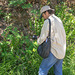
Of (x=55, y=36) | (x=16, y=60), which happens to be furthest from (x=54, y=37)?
(x=16, y=60)

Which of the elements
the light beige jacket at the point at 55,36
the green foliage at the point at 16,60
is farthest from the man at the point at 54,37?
the green foliage at the point at 16,60

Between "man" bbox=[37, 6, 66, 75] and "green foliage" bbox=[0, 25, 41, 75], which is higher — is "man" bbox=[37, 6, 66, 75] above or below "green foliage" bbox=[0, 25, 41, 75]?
above

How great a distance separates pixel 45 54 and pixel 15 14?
2.51 m

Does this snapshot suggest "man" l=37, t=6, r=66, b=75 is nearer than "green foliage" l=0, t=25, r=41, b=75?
Yes

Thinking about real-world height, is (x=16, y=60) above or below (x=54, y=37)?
below

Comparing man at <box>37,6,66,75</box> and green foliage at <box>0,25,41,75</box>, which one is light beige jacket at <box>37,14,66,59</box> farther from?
green foliage at <box>0,25,41,75</box>

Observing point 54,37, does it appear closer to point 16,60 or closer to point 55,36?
point 55,36

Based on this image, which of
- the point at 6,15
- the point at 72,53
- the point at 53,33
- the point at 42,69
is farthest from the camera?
the point at 6,15

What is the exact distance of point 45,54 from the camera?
168 cm

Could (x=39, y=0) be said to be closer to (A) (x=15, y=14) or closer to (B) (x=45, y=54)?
(A) (x=15, y=14)

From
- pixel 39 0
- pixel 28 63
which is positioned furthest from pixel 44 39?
pixel 39 0

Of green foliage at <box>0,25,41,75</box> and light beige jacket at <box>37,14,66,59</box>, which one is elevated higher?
light beige jacket at <box>37,14,66,59</box>

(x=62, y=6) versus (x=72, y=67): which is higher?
(x=62, y=6)

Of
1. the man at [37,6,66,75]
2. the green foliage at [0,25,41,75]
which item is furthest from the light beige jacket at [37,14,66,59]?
the green foliage at [0,25,41,75]
